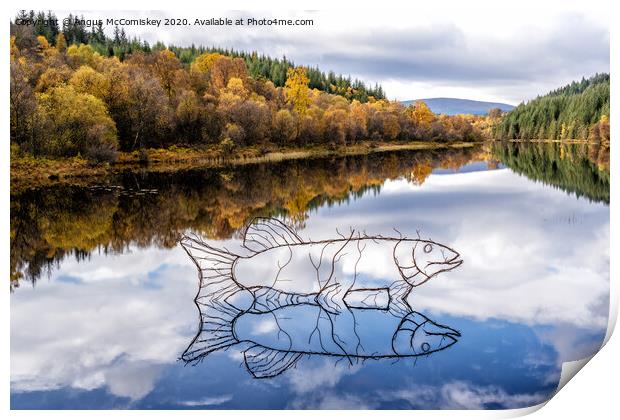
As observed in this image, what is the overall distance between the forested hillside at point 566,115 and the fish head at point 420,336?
2.36 m

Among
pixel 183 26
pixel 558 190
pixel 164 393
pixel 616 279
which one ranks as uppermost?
pixel 183 26

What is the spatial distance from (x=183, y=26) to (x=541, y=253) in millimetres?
3532

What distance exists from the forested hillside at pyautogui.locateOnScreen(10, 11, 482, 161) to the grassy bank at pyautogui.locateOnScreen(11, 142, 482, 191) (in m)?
0.08

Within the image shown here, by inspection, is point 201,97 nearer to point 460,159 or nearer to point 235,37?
point 235,37

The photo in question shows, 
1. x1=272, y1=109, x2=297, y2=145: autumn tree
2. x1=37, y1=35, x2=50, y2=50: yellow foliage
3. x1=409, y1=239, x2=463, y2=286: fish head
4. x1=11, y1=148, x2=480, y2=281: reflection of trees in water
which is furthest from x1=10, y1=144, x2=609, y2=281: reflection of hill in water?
x1=409, y1=239, x2=463, y2=286: fish head

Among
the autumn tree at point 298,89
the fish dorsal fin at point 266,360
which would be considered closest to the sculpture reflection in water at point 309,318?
the fish dorsal fin at point 266,360

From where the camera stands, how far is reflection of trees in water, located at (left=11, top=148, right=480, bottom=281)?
205 inches

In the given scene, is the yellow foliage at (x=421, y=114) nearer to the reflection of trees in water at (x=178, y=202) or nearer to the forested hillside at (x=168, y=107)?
the forested hillside at (x=168, y=107)

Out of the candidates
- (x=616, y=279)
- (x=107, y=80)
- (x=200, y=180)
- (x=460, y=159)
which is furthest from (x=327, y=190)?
(x=616, y=279)

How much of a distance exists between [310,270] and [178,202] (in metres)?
1.99

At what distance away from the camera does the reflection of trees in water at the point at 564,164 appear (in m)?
5.38

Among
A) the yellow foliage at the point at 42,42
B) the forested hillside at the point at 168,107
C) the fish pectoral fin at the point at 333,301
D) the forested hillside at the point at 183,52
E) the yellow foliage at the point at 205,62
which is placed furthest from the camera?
the yellow foliage at the point at 205,62

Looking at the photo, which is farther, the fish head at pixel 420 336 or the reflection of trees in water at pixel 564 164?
the reflection of trees in water at pixel 564 164

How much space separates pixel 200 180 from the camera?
6.53 meters
